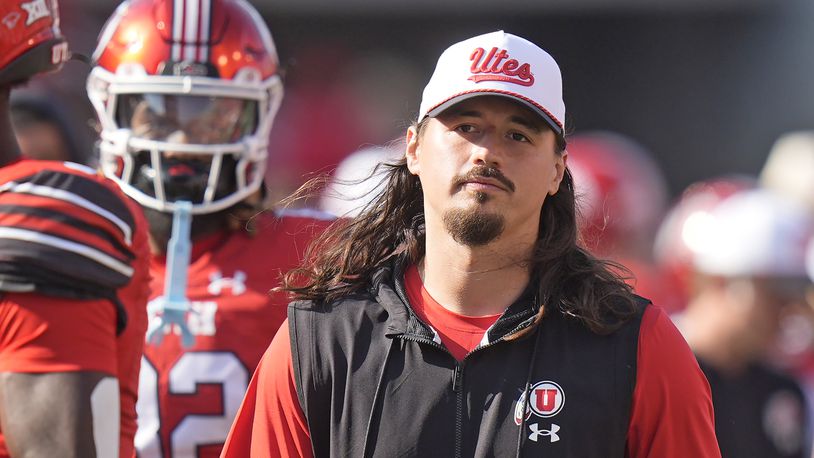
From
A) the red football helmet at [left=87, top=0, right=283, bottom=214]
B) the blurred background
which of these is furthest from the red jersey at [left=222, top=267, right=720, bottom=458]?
the blurred background

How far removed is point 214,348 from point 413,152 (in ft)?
3.49

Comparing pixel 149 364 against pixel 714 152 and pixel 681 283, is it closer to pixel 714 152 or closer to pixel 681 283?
pixel 681 283

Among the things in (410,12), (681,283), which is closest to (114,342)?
(681,283)

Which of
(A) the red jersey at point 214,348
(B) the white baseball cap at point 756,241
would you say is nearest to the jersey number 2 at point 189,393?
(A) the red jersey at point 214,348

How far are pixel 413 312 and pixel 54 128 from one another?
358 centimetres

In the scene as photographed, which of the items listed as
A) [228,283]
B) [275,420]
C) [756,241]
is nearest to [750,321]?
[756,241]

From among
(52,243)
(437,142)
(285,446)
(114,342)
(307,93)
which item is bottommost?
(285,446)

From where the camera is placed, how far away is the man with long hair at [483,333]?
3047 mm

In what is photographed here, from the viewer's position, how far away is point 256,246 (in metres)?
4.46

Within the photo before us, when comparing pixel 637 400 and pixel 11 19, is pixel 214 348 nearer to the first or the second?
pixel 11 19

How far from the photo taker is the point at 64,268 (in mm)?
2902

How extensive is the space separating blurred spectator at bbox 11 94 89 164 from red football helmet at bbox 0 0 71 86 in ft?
9.31

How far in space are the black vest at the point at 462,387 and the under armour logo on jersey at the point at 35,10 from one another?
0.92 metres

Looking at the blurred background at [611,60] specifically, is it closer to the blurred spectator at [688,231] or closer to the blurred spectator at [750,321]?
the blurred spectator at [688,231]
